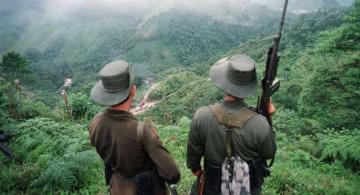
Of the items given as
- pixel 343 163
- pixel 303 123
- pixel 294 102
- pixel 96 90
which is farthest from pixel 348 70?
pixel 294 102

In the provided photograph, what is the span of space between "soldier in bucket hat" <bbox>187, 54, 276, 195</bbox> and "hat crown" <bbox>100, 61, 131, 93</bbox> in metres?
0.80

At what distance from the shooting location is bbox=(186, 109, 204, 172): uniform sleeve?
11.2 ft

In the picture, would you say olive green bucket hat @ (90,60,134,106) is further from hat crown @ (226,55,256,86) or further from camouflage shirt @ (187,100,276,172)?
hat crown @ (226,55,256,86)

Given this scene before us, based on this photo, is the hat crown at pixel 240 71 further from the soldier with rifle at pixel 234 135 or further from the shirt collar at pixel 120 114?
the shirt collar at pixel 120 114

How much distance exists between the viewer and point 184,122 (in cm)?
876

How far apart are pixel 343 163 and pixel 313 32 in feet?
303

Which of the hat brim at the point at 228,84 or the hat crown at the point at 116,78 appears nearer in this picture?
the hat crown at the point at 116,78

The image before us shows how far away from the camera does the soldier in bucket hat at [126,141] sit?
10.2 feet

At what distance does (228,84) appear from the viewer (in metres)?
3.33

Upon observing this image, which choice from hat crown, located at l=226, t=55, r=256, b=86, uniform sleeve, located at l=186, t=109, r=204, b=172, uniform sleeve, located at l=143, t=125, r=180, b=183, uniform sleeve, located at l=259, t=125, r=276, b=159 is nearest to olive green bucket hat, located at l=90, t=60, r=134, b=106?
uniform sleeve, located at l=143, t=125, r=180, b=183

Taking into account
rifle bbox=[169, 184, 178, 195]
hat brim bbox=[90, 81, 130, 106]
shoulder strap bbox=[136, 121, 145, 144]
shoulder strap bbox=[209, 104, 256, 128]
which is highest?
hat brim bbox=[90, 81, 130, 106]

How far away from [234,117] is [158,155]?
0.81 metres

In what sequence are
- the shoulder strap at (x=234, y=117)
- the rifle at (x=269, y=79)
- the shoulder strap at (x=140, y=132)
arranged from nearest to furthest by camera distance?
the shoulder strap at (x=140, y=132)
the shoulder strap at (x=234, y=117)
the rifle at (x=269, y=79)

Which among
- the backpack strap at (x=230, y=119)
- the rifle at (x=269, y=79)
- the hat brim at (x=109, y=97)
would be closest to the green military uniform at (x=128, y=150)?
the hat brim at (x=109, y=97)
